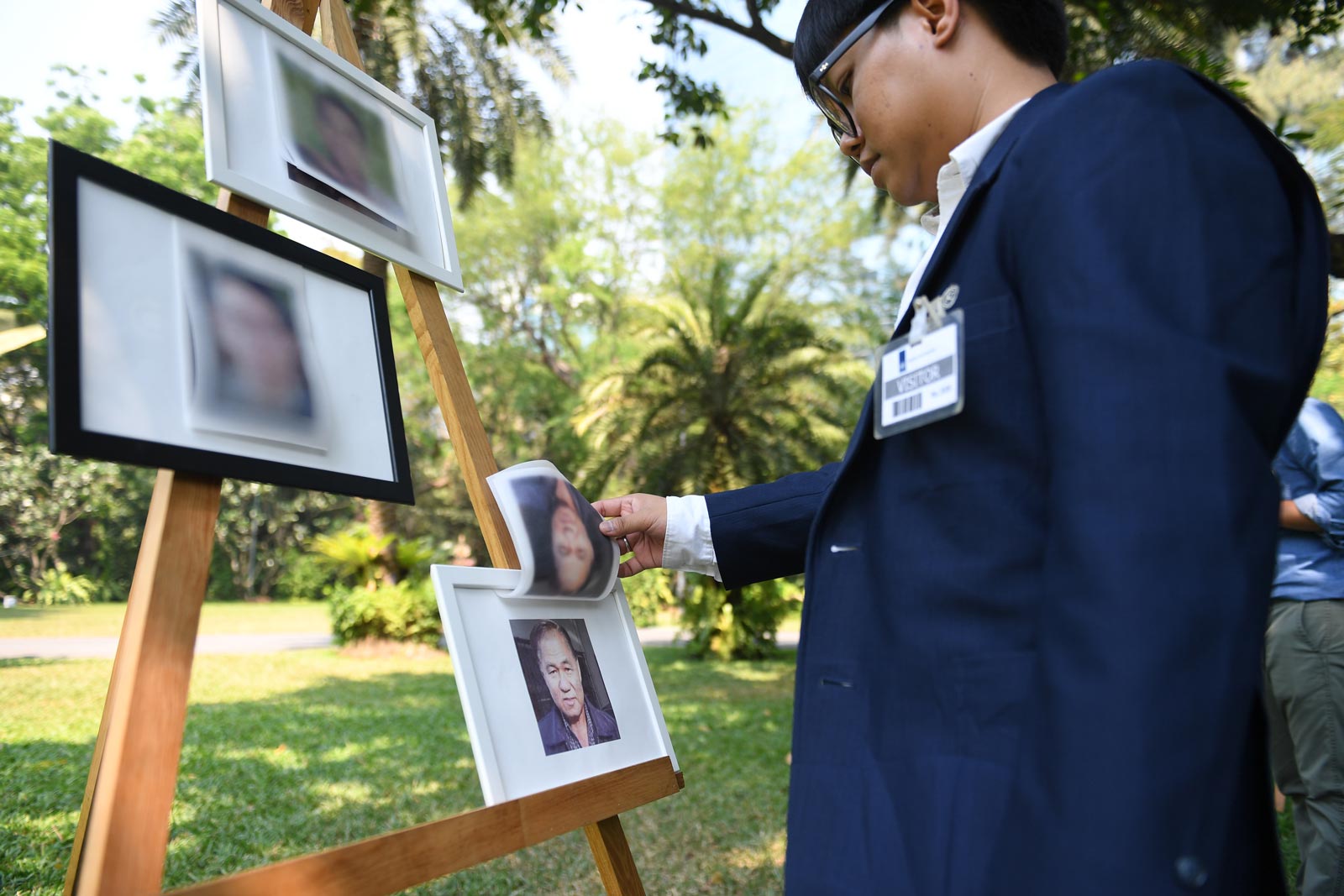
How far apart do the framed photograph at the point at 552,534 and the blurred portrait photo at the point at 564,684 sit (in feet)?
0.22

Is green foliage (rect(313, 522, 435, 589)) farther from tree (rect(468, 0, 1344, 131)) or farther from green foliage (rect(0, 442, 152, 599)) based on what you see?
green foliage (rect(0, 442, 152, 599))

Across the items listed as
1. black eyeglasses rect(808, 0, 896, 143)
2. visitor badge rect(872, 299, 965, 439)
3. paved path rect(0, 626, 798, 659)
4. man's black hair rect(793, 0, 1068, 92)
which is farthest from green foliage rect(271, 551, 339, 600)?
visitor badge rect(872, 299, 965, 439)

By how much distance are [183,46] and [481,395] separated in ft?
33.6

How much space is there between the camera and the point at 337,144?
1.58 meters

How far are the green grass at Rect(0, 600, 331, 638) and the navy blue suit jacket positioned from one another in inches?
434

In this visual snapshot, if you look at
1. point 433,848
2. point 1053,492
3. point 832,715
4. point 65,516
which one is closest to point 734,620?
point 433,848

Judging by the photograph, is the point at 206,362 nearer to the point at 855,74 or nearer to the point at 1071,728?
the point at 855,74

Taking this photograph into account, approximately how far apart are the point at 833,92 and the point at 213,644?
13.5m

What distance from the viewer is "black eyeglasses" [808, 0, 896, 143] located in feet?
3.74

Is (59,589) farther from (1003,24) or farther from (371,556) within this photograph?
(1003,24)

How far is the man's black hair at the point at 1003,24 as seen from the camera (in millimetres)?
1085

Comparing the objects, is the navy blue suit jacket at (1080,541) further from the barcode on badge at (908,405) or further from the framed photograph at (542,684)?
the framed photograph at (542,684)

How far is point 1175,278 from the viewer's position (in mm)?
782

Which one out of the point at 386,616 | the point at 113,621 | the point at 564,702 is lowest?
the point at 564,702
